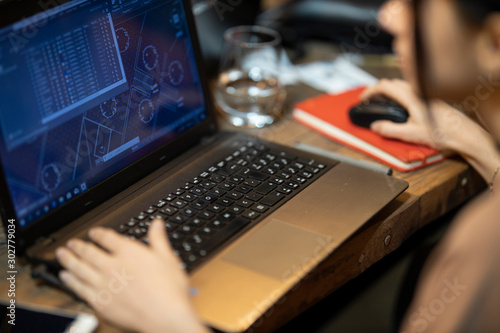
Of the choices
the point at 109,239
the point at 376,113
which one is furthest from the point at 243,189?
the point at 376,113

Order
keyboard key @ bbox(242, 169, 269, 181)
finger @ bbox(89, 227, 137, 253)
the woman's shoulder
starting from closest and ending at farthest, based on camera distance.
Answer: the woman's shoulder, finger @ bbox(89, 227, 137, 253), keyboard key @ bbox(242, 169, 269, 181)

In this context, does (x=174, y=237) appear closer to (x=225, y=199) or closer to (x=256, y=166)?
(x=225, y=199)

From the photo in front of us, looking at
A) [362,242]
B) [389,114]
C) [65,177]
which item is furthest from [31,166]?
[389,114]

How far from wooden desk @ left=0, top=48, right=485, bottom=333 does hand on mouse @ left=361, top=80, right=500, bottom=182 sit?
0.03 m

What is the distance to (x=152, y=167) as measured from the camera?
1.03m

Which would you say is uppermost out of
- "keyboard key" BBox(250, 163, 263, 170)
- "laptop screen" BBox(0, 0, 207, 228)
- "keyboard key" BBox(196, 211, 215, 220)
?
"laptop screen" BBox(0, 0, 207, 228)

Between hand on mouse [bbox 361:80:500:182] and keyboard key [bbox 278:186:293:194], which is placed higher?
keyboard key [bbox 278:186:293:194]

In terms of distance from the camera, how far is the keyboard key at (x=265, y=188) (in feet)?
3.23

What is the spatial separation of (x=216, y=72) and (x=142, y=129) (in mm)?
490

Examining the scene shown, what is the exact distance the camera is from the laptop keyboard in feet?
2.85

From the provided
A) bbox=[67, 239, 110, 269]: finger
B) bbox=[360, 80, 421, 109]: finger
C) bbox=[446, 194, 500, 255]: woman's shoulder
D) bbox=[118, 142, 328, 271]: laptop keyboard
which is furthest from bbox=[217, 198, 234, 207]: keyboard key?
bbox=[360, 80, 421, 109]: finger

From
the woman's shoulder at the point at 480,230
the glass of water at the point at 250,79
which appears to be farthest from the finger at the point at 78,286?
the glass of water at the point at 250,79

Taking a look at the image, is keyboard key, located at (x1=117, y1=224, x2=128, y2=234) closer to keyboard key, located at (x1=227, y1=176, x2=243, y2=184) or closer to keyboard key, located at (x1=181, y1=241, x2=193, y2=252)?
keyboard key, located at (x1=181, y1=241, x2=193, y2=252)

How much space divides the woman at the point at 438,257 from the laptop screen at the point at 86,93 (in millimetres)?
120
